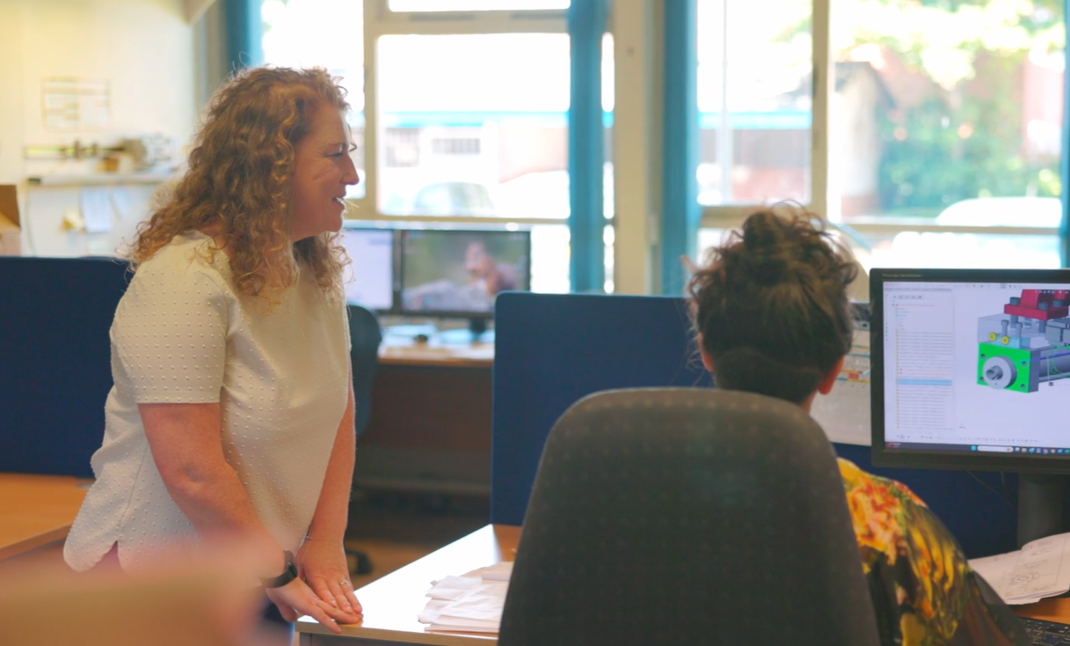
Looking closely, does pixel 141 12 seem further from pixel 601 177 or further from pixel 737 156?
pixel 737 156

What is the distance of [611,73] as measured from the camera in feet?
15.4

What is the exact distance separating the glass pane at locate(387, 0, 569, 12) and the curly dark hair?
3.89 metres

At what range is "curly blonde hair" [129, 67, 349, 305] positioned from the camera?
4.78 feet

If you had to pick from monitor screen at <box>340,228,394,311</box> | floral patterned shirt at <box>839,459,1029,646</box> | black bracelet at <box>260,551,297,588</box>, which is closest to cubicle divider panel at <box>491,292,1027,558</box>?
black bracelet at <box>260,551,297,588</box>

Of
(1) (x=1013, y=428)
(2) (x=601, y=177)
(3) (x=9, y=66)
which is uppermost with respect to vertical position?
(3) (x=9, y=66)

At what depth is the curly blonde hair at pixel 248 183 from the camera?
1.46 m

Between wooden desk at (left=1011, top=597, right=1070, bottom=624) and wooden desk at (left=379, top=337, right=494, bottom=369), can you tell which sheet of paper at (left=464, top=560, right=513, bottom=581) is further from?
wooden desk at (left=379, top=337, right=494, bottom=369)

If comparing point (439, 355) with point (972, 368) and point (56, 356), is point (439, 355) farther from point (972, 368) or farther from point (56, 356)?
point (972, 368)

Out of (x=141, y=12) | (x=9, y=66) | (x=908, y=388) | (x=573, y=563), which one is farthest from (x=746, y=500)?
(x=141, y=12)

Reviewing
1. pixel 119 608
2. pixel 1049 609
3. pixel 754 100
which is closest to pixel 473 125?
pixel 754 100

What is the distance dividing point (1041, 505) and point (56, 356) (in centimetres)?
188

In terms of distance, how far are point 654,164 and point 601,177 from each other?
0.24 metres

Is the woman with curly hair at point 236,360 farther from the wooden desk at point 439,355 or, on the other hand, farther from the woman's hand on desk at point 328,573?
the wooden desk at point 439,355

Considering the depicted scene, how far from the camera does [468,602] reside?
154cm
